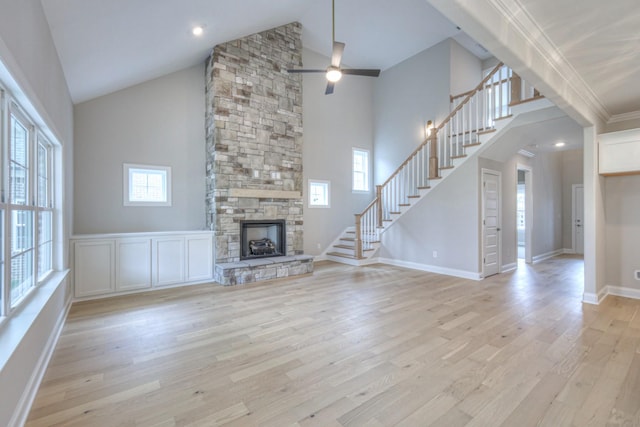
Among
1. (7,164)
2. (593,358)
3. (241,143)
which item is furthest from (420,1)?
(7,164)

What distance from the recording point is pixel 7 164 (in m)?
1.85

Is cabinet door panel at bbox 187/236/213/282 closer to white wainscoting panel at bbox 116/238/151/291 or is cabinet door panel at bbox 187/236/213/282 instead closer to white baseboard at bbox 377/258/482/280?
white wainscoting panel at bbox 116/238/151/291

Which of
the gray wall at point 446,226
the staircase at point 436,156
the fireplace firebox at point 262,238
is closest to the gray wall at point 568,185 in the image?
the staircase at point 436,156

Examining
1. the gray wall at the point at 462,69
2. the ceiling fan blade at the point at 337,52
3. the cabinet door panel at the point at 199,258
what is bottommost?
the cabinet door panel at the point at 199,258

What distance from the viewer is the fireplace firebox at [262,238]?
581 centimetres

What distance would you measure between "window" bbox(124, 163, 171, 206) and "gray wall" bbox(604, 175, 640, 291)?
283 inches

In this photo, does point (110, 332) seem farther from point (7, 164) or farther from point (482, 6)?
point (482, 6)

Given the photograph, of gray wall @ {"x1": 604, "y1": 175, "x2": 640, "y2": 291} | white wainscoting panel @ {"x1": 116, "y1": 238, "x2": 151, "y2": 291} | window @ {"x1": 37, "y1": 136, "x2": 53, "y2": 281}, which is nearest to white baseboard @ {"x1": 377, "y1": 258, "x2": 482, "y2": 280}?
gray wall @ {"x1": 604, "y1": 175, "x2": 640, "y2": 291}

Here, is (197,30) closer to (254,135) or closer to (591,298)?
(254,135)

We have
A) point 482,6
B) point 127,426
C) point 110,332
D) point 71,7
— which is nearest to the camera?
point 482,6

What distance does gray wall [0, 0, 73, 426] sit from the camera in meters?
1.57

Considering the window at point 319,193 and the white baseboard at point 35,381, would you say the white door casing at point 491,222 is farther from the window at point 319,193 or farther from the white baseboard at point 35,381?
the white baseboard at point 35,381

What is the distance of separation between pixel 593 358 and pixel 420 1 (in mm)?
6244

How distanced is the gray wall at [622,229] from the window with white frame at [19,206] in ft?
22.2
